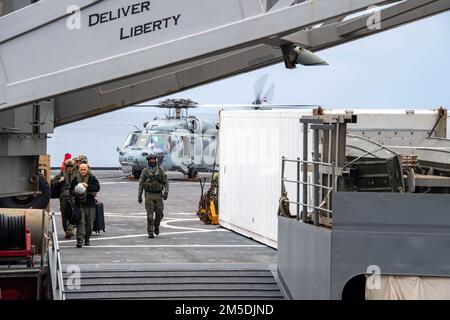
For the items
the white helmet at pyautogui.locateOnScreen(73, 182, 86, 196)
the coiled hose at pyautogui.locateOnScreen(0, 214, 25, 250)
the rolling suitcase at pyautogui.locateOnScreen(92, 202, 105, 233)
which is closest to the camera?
the coiled hose at pyautogui.locateOnScreen(0, 214, 25, 250)

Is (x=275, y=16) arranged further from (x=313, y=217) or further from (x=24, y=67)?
(x=313, y=217)

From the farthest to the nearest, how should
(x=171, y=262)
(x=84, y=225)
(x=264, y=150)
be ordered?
(x=264, y=150) < (x=84, y=225) < (x=171, y=262)

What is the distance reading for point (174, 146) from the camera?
182 feet

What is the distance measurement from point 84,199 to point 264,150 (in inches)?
168

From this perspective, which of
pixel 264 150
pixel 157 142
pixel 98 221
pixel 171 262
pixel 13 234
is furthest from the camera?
pixel 157 142

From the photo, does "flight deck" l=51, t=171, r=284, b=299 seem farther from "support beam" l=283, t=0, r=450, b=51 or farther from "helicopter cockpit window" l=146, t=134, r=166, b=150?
"helicopter cockpit window" l=146, t=134, r=166, b=150

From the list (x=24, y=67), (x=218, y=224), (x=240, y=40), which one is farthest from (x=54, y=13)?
(x=218, y=224)

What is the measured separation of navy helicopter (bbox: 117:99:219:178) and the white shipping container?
27624mm

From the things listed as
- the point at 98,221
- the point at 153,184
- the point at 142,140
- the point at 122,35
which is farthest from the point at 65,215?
the point at 142,140

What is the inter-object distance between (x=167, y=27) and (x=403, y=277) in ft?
14.3

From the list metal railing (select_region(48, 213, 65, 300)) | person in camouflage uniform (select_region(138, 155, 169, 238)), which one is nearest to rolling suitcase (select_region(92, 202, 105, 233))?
person in camouflage uniform (select_region(138, 155, 169, 238))

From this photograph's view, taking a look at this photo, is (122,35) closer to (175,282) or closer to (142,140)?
(175,282)

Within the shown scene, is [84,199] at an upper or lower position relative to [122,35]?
lower

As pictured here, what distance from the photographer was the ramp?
48.8 feet
